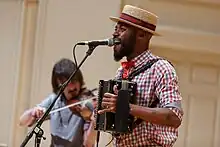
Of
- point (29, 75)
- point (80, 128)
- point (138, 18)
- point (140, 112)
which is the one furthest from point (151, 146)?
point (29, 75)

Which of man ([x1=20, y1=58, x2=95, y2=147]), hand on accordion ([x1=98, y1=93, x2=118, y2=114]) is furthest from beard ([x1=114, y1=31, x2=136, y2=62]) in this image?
man ([x1=20, y1=58, x2=95, y2=147])

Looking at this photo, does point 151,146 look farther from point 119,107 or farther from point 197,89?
point 197,89

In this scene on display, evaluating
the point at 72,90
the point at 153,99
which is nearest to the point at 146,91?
the point at 153,99

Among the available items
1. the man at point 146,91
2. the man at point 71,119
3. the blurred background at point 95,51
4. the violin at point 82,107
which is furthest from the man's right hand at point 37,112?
the man at point 146,91

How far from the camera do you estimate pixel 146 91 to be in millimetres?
2490

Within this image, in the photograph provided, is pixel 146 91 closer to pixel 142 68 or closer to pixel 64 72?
pixel 142 68

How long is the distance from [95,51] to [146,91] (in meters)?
2.17

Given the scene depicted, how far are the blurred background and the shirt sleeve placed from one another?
2069 mm

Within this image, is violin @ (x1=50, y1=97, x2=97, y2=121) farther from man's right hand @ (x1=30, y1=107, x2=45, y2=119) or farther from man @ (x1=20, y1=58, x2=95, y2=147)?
man's right hand @ (x1=30, y1=107, x2=45, y2=119)

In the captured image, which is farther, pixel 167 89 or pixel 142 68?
pixel 142 68

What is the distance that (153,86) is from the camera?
249 centimetres

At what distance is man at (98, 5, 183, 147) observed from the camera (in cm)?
237

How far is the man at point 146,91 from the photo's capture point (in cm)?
237

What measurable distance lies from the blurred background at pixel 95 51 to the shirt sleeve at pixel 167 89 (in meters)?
2.07
